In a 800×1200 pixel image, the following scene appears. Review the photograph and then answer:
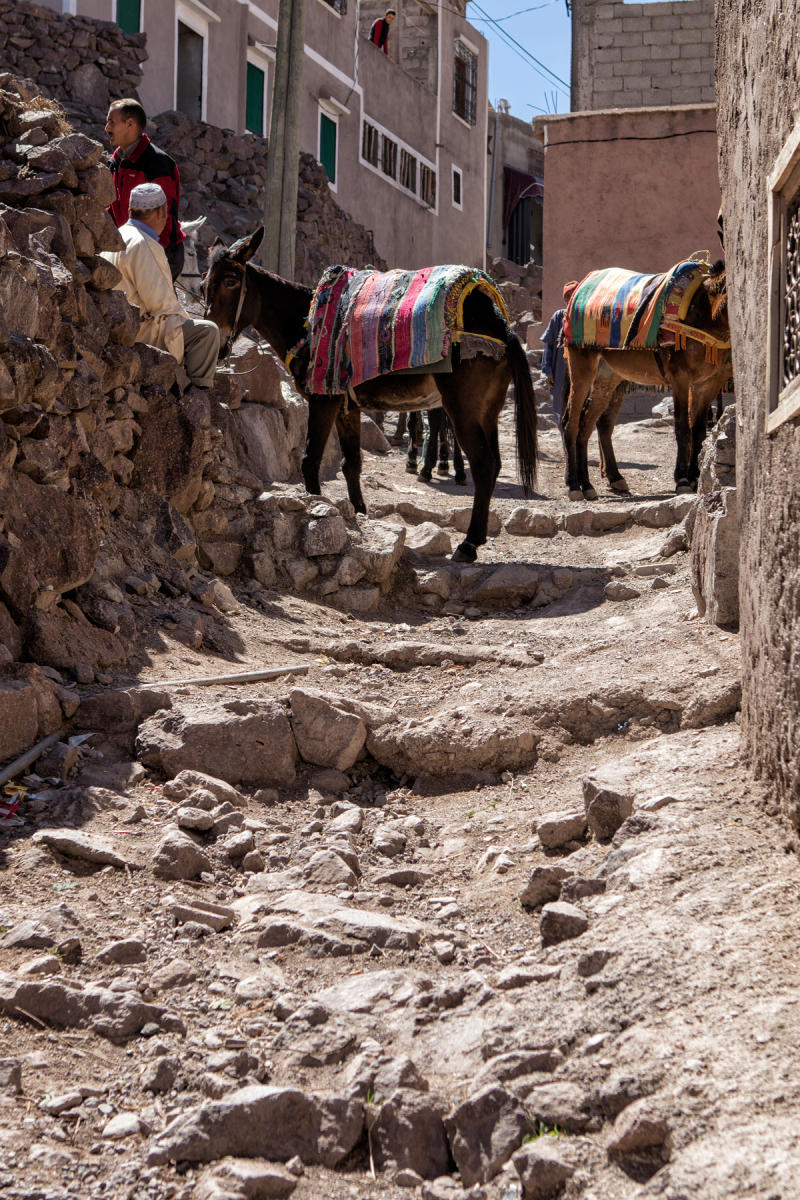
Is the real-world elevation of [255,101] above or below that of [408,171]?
below

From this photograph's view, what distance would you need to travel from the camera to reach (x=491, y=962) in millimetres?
2803

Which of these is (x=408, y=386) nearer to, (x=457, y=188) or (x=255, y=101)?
(x=255, y=101)

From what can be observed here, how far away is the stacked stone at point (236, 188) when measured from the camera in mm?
15492

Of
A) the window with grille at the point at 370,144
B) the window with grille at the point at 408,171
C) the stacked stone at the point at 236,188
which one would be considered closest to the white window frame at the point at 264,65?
the stacked stone at the point at 236,188

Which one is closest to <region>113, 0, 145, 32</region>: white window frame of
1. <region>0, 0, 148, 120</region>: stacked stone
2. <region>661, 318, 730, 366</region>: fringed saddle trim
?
<region>0, 0, 148, 120</region>: stacked stone

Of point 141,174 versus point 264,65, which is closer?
point 141,174

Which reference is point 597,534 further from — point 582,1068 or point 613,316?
point 582,1068

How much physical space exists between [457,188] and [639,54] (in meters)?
10.1

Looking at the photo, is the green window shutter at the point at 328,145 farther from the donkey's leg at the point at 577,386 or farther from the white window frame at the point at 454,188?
the donkey's leg at the point at 577,386

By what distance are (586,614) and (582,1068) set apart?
165 inches

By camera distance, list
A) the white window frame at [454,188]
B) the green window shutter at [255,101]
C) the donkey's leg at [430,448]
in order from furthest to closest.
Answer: the white window frame at [454,188] → the green window shutter at [255,101] → the donkey's leg at [430,448]

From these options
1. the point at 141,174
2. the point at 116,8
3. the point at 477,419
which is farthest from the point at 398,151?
the point at 141,174

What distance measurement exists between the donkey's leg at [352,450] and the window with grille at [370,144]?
14.2 meters

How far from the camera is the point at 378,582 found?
6.69m
